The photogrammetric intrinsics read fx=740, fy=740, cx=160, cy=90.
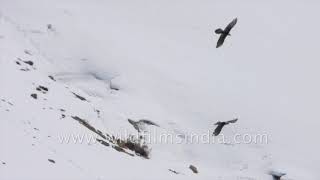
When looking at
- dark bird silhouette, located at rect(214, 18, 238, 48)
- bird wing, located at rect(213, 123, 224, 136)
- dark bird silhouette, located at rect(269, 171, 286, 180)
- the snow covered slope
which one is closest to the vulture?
the snow covered slope

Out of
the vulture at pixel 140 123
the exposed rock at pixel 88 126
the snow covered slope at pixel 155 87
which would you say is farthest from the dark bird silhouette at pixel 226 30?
the vulture at pixel 140 123

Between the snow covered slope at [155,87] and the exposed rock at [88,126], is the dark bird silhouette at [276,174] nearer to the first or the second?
the snow covered slope at [155,87]

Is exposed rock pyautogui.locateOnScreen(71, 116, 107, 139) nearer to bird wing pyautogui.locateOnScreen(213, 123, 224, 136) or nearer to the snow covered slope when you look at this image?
the snow covered slope

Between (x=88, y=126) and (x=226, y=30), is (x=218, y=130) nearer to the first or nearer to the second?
(x=88, y=126)

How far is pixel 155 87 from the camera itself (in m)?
19.8

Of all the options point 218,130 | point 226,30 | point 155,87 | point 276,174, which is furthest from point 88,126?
point 276,174

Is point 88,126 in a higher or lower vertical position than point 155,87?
lower

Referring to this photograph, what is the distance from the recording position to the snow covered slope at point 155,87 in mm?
14773

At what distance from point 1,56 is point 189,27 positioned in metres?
8.03

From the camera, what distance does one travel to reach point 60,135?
14.8 metres

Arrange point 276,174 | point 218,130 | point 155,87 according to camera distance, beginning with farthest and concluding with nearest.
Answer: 1. point 155,87
2. point 218,130
3. point 276,174

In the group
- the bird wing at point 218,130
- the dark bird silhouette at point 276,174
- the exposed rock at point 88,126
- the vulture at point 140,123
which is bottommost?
the exposed rock at point 88,126

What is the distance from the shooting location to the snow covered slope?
14773mm

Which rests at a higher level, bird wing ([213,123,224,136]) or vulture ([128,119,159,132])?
bird wing ([213,123,224,136])
